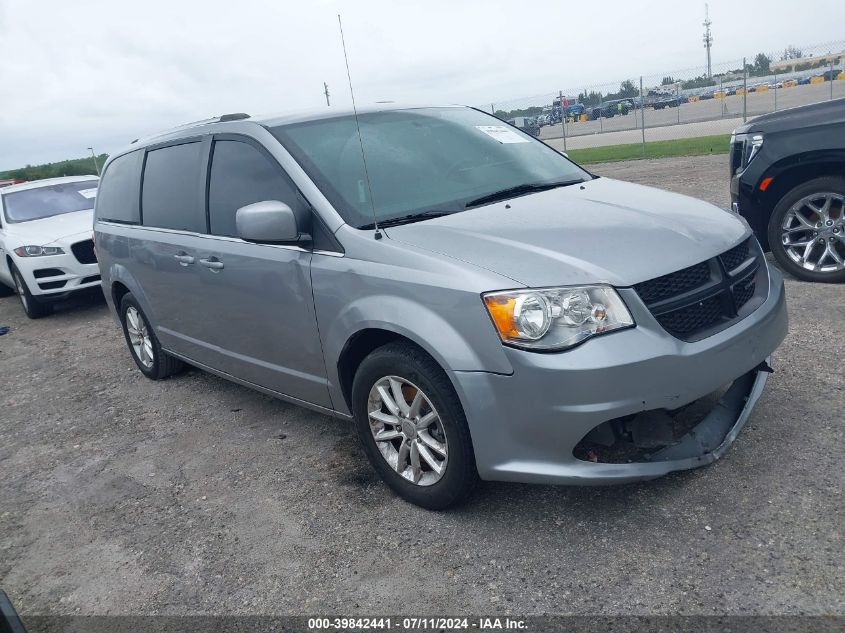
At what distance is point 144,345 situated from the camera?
19.1 ft

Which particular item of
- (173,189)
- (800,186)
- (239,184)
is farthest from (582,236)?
(800,186)

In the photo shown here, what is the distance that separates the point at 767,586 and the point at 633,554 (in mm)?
477

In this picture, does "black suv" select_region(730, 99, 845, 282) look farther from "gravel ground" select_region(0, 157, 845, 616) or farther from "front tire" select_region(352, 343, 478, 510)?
Result: "front tire" select_region(352, 343, 478, 510)

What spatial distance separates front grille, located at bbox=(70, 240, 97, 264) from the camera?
28.6ft

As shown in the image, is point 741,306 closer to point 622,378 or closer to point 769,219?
point 622,378

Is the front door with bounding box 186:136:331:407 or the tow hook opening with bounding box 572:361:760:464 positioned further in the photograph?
the front door with bounding box 186:136:331:407

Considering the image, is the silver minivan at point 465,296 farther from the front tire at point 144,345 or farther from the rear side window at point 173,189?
the front tire at point 144,345

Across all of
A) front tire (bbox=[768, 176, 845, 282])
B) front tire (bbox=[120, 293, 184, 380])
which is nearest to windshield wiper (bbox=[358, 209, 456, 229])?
front tire (bbox=[120, 293, 184, 380])

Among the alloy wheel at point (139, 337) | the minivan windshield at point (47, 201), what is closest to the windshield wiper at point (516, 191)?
the alloy wheel at point (139, 337)

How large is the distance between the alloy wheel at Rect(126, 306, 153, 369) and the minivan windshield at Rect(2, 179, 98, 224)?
465 centimetres

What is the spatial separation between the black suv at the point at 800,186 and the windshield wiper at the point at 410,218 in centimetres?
352

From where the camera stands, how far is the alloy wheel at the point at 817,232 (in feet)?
18.3

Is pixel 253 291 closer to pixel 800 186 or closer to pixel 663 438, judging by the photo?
pixel 663 438

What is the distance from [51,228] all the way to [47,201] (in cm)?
106
